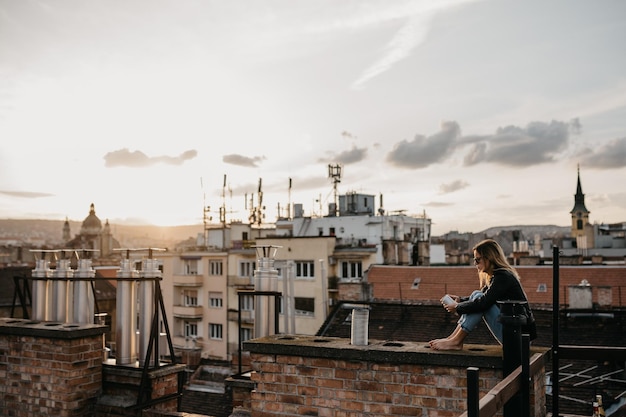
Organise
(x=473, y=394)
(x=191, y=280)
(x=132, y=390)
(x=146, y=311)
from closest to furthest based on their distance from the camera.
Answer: (x=473, y=394)
(x=132, y=390)
(x=146, y=311)
(x=191, y=280)

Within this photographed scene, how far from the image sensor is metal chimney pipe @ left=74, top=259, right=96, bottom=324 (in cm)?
621

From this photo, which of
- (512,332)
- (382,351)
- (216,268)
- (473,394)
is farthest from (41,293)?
(216,268)

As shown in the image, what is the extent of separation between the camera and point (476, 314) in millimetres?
4035

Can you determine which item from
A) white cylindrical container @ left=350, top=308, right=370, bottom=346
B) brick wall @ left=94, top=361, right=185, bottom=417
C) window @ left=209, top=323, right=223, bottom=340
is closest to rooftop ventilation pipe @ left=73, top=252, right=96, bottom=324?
brick wall @ left=94, top=361, right=185, bottom=417

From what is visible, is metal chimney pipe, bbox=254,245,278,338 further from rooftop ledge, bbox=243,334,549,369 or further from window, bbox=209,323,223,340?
window, bbox=209,323,223,340

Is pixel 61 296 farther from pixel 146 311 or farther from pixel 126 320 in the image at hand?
pixel 146 311

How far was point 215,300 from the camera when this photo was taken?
39.6m

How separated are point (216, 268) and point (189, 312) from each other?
3421 mm

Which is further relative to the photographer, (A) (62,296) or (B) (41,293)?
(B) (41,293)

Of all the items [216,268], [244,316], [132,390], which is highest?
[132,390]

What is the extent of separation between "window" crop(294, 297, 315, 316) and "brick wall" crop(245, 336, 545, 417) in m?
30.1

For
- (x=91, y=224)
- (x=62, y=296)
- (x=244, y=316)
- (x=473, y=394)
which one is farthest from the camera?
(x=91, y=224)

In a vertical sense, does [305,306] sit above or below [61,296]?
below

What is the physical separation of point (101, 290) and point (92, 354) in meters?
33.6
